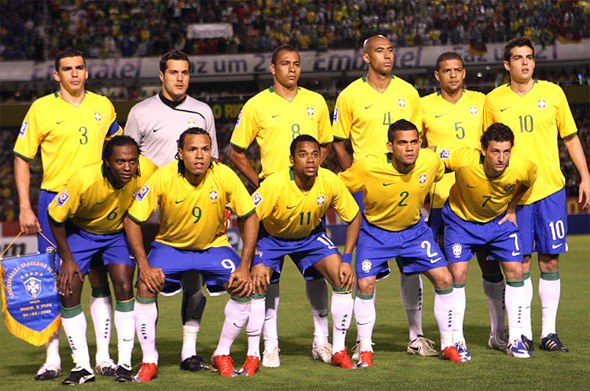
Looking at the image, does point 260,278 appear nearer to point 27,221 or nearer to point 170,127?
point 170,127

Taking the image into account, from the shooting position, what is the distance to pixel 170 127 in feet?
22.0

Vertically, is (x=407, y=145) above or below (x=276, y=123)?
below

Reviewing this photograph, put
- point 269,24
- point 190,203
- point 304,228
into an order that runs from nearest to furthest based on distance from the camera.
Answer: point 190,203 → point 304,228 → point 269,24

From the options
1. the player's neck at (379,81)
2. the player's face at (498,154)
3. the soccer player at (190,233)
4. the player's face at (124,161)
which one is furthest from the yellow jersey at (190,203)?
the player's face at (498,154)

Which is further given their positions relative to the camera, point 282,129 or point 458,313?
point 282,129

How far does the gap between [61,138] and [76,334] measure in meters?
1.43

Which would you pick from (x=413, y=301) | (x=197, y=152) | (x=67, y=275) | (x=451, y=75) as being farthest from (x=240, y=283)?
(x=451, y=75)

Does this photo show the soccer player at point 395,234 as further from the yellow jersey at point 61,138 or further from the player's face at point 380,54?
the yellow jersey at point 61,138

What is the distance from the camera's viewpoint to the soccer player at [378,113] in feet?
23.5

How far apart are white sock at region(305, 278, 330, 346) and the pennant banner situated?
78.9 inches

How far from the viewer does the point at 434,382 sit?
5.96 meters

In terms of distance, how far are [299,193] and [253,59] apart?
1928cm

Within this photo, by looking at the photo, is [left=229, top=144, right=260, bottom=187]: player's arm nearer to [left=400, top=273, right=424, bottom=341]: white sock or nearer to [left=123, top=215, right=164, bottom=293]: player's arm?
[left=123, top=215, right=164, bottom=293]: player's arm

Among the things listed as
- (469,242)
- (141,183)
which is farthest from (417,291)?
(141,183)
